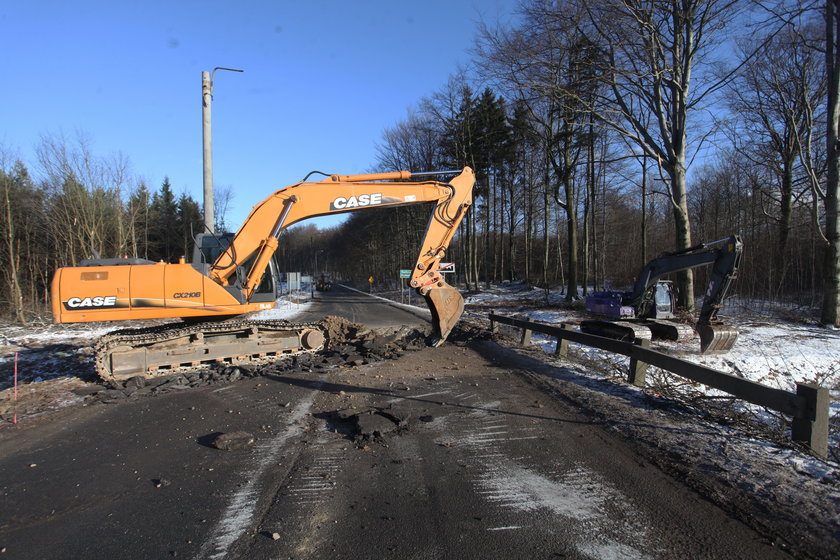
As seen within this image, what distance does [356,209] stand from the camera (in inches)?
360

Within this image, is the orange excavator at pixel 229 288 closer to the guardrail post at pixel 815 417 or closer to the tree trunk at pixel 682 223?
the guardrail post at pixel 815 417

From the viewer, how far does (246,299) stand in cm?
859

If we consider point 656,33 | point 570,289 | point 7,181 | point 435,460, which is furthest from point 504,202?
point 435,460

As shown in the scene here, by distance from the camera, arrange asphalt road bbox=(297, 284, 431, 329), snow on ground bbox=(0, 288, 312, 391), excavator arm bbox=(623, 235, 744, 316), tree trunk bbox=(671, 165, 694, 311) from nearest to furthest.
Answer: snow on ground bbox=(0, 288, 312, 391)
excavator arm bbox=(623, 235, 744, 316)
tree trunk bbox=(671, 165, 694, 311)
asphalt road bbox=(297, 284, 431, 329)

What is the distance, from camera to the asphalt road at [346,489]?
3008 mm

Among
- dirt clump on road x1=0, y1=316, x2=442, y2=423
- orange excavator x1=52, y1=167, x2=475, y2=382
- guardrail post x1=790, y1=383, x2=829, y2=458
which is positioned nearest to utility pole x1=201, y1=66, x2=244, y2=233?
orange excavator x1=52, y1=167, x2=475, y2=382

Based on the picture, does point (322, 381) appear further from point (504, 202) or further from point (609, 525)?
point (504, 202)

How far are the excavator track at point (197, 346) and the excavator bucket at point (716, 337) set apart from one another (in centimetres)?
840

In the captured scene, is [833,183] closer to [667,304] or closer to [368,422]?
[667,304]

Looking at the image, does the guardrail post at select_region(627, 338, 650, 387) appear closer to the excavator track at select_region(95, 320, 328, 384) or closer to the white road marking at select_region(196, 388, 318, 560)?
the white road marking at select_region(196, 388, 318, 560)

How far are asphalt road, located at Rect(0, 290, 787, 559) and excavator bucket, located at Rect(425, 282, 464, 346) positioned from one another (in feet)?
11.6

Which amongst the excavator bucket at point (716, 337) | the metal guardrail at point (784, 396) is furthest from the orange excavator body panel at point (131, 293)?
the excavator bucket at point (716, 337)

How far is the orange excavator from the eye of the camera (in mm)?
7531

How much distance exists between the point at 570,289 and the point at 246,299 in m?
20.0
